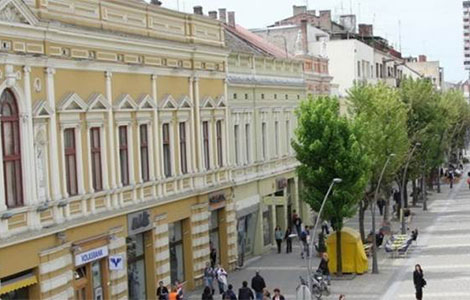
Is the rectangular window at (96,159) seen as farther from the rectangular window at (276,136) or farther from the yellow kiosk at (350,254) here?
the rectangular window at (276,136)

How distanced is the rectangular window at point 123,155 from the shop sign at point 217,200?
789 cm

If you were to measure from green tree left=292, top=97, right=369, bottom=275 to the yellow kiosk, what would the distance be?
2.16 ft

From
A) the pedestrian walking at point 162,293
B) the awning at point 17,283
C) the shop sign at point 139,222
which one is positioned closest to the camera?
the awning at point 17,283

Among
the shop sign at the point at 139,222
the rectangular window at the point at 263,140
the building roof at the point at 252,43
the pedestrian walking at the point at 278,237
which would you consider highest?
the building roof at the point at 252,43

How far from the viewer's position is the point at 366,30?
11019 cm

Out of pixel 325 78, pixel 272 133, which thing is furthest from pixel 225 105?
pixel 325 78

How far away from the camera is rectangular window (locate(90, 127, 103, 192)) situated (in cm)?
3072

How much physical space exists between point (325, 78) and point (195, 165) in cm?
2789

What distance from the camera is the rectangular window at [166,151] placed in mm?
36625

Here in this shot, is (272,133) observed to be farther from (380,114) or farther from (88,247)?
(88,247)

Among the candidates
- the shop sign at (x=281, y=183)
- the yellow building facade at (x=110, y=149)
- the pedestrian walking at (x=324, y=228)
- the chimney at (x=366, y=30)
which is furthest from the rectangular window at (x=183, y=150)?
the chimney at (x=366, y=30)

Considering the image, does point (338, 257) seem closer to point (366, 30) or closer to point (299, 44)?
point (299, 44)

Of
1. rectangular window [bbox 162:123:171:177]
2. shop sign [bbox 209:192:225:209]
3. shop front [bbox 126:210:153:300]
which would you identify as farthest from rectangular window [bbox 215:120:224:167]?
shop front [bbox 126:210:153:300]

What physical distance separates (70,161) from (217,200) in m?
13.0
